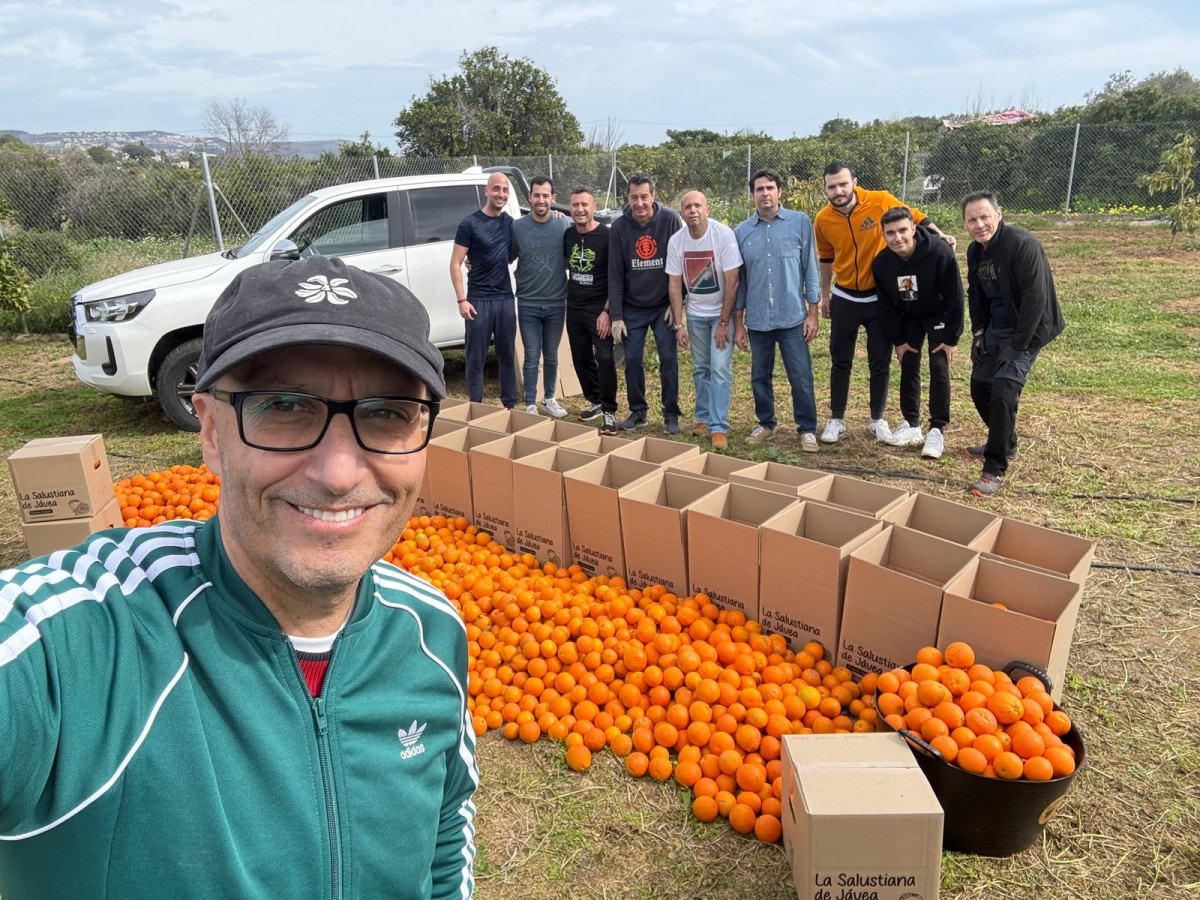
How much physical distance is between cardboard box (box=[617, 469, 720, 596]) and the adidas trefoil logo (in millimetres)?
2575

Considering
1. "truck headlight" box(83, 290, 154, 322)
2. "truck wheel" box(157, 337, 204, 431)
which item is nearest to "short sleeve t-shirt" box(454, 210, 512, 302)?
"truck wheel" box(157, 337, 204, 431)

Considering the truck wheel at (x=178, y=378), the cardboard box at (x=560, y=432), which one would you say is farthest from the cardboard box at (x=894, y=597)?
the truck wheel at (x=178, y=378)

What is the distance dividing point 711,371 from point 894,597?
3.81 metres

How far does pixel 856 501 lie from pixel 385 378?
3.47 m

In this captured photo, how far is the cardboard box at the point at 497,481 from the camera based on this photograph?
4.70 metres

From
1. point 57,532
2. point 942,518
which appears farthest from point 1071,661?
point 57,532

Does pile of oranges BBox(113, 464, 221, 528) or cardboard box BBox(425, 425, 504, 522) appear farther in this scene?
pile of oranges BBox(113, 464, 221, 528)

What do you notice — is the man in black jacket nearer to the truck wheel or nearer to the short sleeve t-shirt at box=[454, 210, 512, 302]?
the short sleeve t-shirt at box=[454, 210, 512, 302]

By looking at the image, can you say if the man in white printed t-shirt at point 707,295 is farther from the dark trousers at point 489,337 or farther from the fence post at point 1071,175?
the fence post at point 1071,175

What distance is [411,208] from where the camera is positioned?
26.2 ft

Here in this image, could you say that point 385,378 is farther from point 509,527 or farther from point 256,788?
point 509,527

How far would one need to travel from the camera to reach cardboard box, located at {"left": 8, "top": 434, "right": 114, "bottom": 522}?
4.59 meters

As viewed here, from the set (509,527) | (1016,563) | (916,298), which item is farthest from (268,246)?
(1016,563)

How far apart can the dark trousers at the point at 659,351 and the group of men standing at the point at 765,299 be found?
0.5 inches
